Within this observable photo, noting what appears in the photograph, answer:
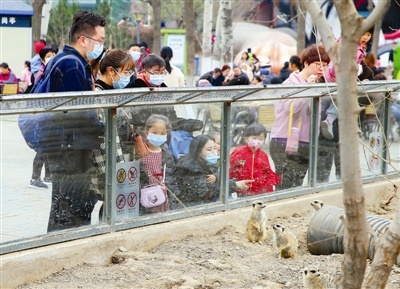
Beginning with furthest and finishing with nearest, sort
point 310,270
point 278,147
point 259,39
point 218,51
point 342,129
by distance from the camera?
point 259,39 < point 218,51 < point 278,147 < point 310,270 < point 342,129

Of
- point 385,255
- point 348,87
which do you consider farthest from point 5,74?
point 348,87

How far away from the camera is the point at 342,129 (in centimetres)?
363

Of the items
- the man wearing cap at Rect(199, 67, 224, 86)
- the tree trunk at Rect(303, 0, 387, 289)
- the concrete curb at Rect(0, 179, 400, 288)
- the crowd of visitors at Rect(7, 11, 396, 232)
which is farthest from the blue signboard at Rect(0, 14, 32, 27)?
the tree trunk at Rect(303, 0, 387, 289)

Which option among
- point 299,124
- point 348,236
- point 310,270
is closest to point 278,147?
point 299,124

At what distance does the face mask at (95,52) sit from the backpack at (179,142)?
35.8 inches

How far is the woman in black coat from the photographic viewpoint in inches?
308

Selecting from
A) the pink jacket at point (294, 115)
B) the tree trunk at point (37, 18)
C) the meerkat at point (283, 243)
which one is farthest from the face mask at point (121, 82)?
the tree trunk at point (37, 18)

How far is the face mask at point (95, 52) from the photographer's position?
717 cm

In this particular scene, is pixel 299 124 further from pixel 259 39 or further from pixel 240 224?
pixel 259 39

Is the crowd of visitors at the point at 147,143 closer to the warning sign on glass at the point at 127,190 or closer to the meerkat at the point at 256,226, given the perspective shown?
the warning sign on glass at the point at 127,190

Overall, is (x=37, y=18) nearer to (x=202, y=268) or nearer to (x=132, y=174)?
(x=132, y=174)

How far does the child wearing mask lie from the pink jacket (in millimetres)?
1654

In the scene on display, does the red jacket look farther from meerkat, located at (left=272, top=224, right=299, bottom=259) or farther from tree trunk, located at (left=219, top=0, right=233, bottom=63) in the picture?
tree trunk, located at (left=219, top=0, right=233, bottom=63)

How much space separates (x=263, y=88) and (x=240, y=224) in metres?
1.25
